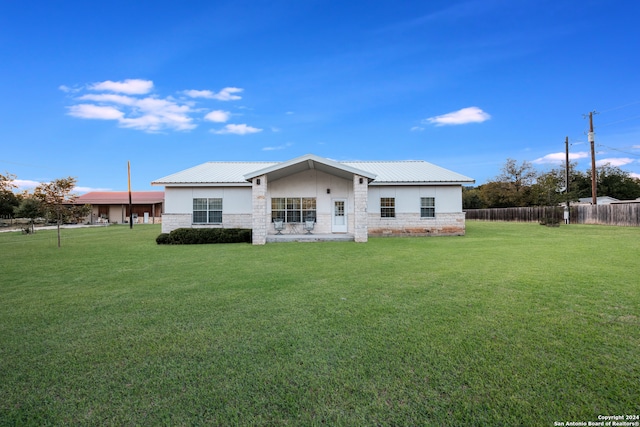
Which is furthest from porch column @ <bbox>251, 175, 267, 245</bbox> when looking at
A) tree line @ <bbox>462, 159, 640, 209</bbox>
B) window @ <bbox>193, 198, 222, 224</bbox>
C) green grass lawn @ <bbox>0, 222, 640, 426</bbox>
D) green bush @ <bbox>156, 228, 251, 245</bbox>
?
tree line @ <bbox>462, 159, 640, 209</bbox>

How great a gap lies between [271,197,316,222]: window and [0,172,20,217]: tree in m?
38.2

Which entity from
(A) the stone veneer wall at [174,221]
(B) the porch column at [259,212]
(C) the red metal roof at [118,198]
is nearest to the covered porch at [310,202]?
(B) the porch column at [259,212]

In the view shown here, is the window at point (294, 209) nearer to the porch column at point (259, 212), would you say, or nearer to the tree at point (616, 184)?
the porch column at point (259, 212)

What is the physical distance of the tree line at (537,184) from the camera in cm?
4516

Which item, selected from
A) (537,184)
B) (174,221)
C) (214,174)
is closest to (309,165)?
(214,174)

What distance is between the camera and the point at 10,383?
2719 millimetres

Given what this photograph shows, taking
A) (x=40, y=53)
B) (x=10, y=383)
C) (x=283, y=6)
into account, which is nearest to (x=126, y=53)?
(x=40, y=53)

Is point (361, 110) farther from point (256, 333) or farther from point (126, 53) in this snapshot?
point (256, 333)

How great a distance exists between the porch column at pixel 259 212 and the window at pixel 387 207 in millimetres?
7118

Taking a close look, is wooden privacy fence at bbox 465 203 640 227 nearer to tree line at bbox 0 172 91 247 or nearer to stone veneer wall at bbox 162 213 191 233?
stone veneer wall at bbox 162 213 191 233

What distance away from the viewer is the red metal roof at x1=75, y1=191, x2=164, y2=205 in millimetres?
40250

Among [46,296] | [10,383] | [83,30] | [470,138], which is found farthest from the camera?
[470,138]

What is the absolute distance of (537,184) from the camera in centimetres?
4453

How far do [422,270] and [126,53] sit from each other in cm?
1495
